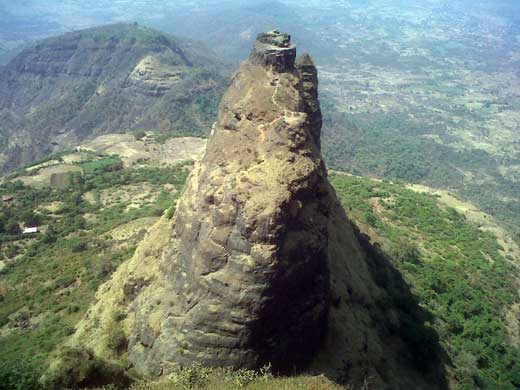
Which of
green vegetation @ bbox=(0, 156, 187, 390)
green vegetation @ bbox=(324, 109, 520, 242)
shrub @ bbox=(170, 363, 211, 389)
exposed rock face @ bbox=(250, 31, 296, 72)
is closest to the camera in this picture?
shrub @ bbox=(170, 363, 211, 389)

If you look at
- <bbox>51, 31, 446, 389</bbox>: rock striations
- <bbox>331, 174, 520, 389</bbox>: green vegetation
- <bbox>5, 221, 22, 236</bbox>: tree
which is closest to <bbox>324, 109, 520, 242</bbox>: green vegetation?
<bbox>331, 174, 520, 389</bbox>: green vegetation

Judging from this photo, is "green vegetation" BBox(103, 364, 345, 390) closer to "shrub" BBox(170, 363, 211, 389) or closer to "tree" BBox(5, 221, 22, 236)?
"shrub" BBox(170, 363, 211, 389)

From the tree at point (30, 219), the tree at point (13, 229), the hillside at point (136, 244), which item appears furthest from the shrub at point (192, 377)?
the tree at point (30, 219)

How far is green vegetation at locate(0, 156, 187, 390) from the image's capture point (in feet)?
107

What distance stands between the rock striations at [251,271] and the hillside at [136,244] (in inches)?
119

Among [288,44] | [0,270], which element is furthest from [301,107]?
[0,270]

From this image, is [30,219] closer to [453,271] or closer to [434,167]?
[453,271]

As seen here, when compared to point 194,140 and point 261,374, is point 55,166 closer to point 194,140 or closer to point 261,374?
point 194,140

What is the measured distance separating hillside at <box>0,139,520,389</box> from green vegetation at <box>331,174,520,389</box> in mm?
144

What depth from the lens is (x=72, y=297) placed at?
39062 mm

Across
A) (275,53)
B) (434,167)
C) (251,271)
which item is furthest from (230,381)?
(434,167)

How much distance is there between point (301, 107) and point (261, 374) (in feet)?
43.9

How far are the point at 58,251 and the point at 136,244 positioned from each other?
16939mm

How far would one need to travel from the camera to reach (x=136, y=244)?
4778cm
